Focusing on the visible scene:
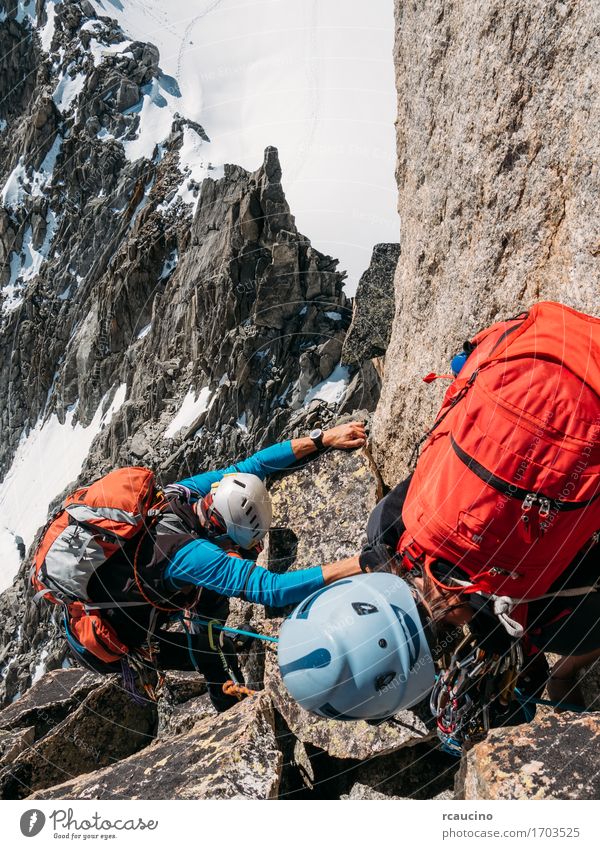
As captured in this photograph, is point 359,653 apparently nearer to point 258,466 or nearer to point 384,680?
point 384,680

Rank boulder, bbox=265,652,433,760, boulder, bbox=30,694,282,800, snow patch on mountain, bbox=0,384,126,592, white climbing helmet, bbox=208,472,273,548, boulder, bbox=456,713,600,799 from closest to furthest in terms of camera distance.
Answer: boulder, bbox=456,713,600,799
boulder, bbox=30,694,282,800
boulder, bbox=265,652,433,760
white climbing helmet, bbox=208,472,273,548
snow patch on mountain, bbox=0,384,126,592

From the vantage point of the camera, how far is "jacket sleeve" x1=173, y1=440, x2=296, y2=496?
19.3 feet

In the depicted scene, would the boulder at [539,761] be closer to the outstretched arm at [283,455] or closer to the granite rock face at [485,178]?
the granite rock face at [485,178]

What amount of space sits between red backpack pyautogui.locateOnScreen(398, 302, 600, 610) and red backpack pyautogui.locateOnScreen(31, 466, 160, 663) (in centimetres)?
228

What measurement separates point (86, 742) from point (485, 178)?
6627mm

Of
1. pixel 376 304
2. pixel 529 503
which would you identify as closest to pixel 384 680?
pixel 529 503

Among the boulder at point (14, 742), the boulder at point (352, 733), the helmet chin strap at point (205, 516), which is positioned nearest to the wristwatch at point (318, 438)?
the helmet chin strap at point (205, 516)

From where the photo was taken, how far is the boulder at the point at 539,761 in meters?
2.93

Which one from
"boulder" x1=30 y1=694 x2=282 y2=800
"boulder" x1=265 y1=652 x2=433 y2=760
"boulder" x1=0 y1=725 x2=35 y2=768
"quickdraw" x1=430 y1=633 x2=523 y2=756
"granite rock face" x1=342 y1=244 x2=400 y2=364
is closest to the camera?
"quickdraw" x1=430 y1=633 x2=523 y2=756

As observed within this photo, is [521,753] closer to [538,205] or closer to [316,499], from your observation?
[316,499]

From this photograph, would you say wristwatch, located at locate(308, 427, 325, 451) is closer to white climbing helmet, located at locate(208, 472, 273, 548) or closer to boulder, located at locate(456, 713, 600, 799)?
white climbing helmet, located at locate(208, 472, 273, 548)

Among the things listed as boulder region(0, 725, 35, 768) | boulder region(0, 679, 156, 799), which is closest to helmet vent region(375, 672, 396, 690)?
boulder region(0, 679, 156, 799)

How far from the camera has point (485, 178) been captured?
4879 mm

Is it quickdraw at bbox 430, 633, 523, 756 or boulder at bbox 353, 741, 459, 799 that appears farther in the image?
boulder at bbox 353, 741, 459, 799
